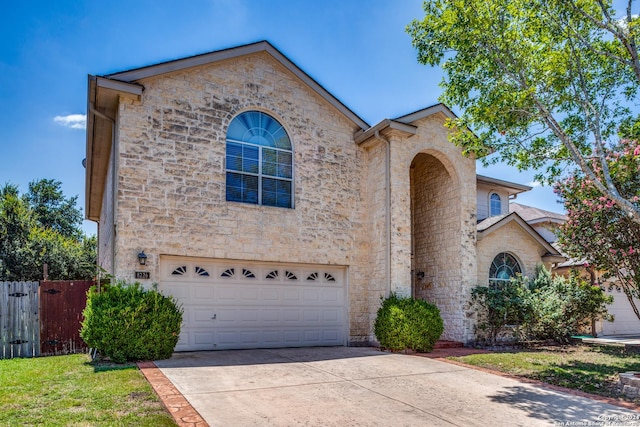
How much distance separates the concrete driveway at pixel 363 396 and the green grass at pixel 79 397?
0.62 metres

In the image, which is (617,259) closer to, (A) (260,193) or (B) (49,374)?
(A) (260,193)

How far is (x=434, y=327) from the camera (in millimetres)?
11617

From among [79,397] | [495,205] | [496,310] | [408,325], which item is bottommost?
[79,397]

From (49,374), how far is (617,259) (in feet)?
41.0

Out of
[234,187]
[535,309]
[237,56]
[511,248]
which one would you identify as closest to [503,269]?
[511,248]

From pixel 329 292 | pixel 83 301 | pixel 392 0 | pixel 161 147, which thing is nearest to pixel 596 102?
pixel 392 0

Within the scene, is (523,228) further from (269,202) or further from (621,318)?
(269,202)

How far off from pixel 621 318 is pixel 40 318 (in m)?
20.2

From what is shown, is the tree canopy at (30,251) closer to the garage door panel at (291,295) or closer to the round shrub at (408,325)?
the garage door panel at (291,295)

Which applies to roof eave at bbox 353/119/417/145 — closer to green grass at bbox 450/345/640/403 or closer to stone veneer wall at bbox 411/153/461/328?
stone veneer wall at bbox 411/153/461/328

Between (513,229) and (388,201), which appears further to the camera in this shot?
(513,229)

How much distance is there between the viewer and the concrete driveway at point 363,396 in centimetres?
554

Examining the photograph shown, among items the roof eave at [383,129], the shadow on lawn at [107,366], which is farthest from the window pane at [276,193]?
the shadow on lawn at [107,366]

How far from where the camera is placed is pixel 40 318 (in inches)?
436
